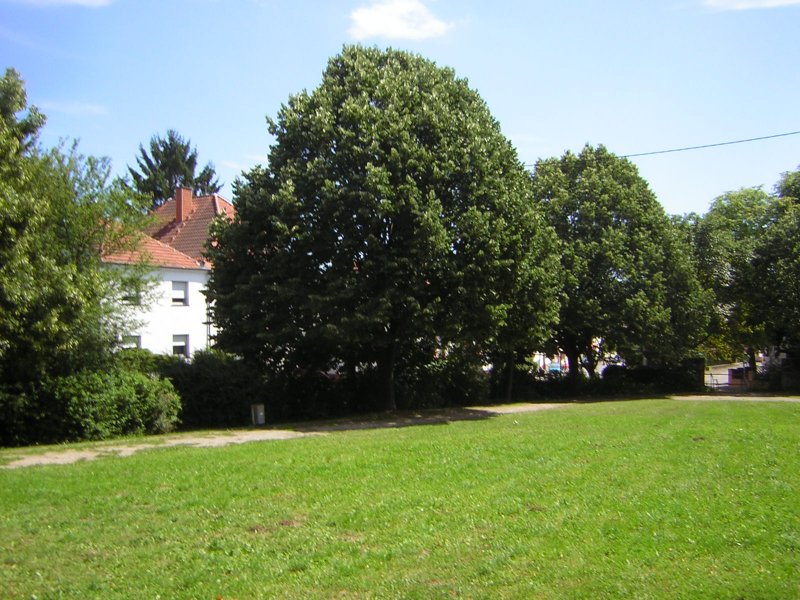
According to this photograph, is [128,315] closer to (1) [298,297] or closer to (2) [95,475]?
(1) [298,297]

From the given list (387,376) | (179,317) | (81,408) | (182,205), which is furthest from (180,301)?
(81,408)

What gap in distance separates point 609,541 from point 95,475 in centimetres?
752

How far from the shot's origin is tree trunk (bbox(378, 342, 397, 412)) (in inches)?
1018

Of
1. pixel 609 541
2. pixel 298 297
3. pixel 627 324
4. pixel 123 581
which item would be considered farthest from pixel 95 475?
pixel 627 324

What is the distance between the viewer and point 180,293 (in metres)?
36.6

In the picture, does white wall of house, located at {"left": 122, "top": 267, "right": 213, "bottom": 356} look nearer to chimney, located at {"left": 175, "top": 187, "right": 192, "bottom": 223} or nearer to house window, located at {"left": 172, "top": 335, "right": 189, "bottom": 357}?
house window, located at {"left": 172, "top": 335, "right": 189, "bottom": 357}

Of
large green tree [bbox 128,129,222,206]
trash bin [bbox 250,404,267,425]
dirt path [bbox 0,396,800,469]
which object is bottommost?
dirt path [bbox 0,396,800,469]

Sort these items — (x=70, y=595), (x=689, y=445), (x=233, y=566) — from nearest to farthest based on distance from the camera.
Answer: (x=70, y=595), (x=233, y=566), (x=689, y=445)

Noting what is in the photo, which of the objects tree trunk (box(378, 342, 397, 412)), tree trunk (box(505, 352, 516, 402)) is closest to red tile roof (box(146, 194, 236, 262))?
tree trunk (box(378, 342, 397, 412))

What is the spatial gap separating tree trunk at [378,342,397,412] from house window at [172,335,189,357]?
45.2ft

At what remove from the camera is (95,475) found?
11.4 m

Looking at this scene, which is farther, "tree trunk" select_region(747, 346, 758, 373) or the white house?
"tree trunk" select_region(747, 346, 758, 373)

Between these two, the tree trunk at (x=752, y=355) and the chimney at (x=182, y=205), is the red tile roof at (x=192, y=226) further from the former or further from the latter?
the tree trunk at (x=752, y=355)

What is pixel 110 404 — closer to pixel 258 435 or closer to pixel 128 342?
pixel 128 342
